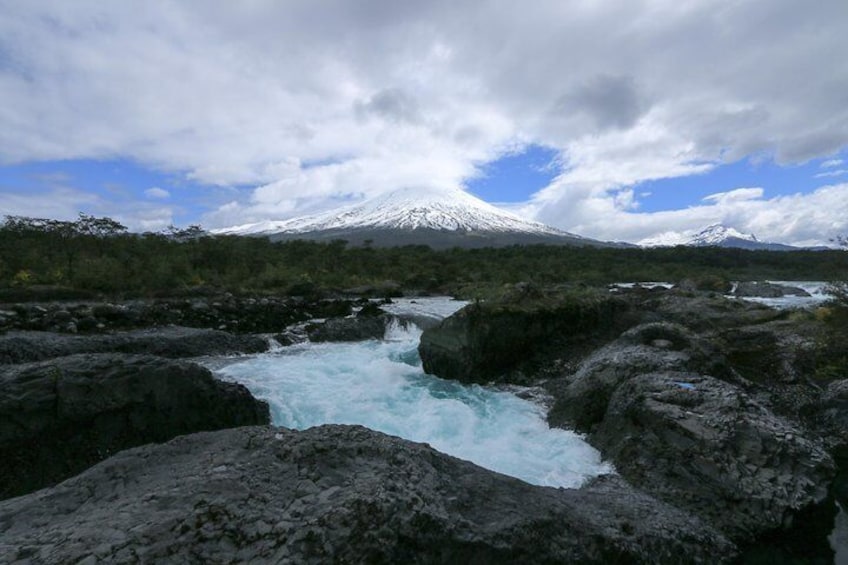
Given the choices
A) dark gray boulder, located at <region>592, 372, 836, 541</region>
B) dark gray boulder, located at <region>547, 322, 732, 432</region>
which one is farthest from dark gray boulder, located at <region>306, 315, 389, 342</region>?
dark gray boulder, located at <region>592, 372, 836, 541</region>

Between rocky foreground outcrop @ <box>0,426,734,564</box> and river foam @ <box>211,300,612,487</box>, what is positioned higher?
rocky foreground outcrop @ <box>0,426,734,564</box>

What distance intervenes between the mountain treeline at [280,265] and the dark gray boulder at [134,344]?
974 cm

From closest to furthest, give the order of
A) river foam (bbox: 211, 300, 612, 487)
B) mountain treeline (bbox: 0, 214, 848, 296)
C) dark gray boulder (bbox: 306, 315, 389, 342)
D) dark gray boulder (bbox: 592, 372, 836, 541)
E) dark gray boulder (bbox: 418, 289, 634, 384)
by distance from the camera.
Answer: dark gray boulder (bbox: 592, 372, 836, 541) → river foam (bbox: 211, 300, 612, 487) → dark gray boulder (bbox: 418, 289, 634, 384) → dark gray boulder (bbox: 306, 315, 389, 342) → mountain treeline (bbox: 0, 214, 848, 296)

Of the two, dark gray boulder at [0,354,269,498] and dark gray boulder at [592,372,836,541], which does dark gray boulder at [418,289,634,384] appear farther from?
dark gray boulder at [0,354,269,498]

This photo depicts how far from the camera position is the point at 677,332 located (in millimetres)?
11742

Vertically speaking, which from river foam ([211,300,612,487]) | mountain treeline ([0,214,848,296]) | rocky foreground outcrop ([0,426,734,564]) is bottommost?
river foam ([211,300,612,487])

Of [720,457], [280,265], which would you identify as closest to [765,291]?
[720,457]

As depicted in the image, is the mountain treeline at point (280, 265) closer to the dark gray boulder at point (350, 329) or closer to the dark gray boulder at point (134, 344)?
the dark gray boulder at point (350, 329)

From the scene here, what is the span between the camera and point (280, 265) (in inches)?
1741

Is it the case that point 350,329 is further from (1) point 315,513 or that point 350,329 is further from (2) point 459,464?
(1) point 315,513

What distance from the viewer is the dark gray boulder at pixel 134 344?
13.9 meters

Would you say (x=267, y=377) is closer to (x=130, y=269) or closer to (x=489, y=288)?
(x=489, y=288)

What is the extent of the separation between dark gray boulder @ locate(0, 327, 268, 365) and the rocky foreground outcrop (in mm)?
12498

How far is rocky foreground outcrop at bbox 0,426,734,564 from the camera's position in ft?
11.3
